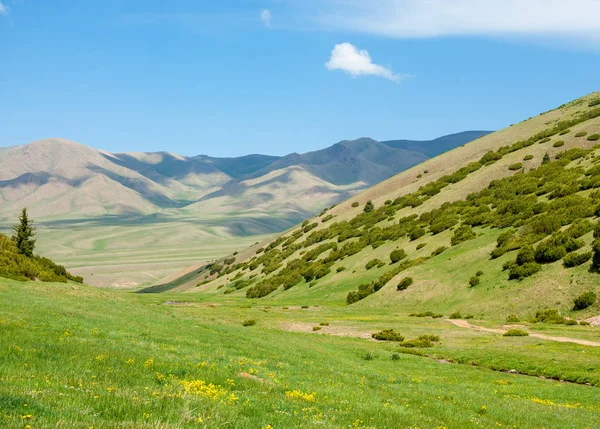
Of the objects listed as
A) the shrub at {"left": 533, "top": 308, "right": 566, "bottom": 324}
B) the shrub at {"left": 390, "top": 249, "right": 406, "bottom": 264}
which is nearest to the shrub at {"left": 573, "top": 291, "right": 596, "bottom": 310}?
the shrub at {"left": 533, "top": 308, "right": 566, "bottom": 324}

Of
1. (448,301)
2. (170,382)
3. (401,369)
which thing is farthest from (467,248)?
(170,382)

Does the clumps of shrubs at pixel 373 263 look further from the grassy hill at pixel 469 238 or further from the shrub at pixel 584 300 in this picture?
the shrub at pixel 584 300

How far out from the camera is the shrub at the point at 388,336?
4328 centimetres

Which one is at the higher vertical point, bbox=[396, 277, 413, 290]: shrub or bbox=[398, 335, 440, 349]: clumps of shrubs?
bbox=[396, 277, 413, 290]: shrub

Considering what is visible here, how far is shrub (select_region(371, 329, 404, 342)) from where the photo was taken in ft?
142

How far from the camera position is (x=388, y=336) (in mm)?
43594

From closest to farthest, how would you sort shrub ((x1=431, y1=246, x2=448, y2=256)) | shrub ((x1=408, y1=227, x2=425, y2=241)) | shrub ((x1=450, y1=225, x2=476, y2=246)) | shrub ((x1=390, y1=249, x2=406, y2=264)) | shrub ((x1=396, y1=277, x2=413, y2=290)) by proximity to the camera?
1. shrub ((x1=396, y1=277, x2=413, y2=290))
2. shrub ((x1=450, y1=225, x2=476, y2=246))
3. shrub ((x1=431, y1=246, x2=448, y2=256))
4. shrub ((x1=390, y1=249, x2=406, y2=264))
5. shrub ((x1=408, y1=227, x2=425, y2=241))

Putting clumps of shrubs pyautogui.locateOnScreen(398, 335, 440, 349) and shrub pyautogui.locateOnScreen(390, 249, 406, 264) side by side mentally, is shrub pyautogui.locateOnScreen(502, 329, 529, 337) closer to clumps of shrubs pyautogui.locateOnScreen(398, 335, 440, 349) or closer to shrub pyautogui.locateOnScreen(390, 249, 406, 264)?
clumps of shrubs pyautogui.locateOnScreen(398, 335, 440, 349)

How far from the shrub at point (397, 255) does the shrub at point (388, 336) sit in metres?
32.8

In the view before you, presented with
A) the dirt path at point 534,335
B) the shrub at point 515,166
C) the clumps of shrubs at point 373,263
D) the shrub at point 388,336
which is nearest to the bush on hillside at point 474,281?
the dirt path at point 534,335

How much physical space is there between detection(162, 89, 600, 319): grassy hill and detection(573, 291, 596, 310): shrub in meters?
0.65

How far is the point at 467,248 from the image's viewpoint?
225 ft

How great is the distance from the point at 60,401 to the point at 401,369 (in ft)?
83.1

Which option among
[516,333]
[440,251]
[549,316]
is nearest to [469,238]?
[440,251]
